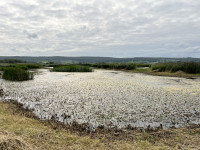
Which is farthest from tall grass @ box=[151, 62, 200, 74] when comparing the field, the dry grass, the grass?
the dry grass

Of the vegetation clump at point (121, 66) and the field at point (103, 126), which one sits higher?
the vegetation clump at point (121, 66)

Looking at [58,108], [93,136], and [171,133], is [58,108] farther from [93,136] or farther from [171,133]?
[171,133]

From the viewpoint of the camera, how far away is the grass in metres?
4.86

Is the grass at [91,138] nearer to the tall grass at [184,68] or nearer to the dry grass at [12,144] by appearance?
the dry grass at [12,144]

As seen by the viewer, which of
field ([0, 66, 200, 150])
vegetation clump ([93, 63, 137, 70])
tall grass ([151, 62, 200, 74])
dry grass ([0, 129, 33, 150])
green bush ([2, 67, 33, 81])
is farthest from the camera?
vegetation clump ([93, 63, 137, 70])

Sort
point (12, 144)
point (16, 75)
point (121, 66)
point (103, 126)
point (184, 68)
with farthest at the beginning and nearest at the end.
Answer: point (121, 66), point (184, 68), point (16, 75), point (103, 126), point (12, 144)

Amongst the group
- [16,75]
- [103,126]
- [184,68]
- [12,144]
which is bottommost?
[103,126]

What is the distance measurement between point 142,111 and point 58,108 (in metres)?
4.77

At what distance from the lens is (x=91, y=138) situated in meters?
5.79

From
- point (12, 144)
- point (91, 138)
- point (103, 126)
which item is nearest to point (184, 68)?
point (103, 126)

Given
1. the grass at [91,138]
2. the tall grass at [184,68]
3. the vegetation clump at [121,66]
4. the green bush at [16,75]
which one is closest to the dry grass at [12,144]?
the grass at [91,138]

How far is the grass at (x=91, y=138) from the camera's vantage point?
4.86m

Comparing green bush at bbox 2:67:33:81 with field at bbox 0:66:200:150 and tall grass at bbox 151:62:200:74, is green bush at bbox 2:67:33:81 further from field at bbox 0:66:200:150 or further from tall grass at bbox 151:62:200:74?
tall grass at bbox 151:62:200:74

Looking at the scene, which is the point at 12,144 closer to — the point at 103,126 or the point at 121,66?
the point at 103,126
